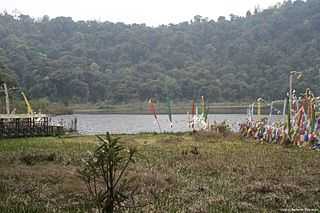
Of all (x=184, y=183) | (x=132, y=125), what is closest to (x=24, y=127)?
(x=132, y=125)

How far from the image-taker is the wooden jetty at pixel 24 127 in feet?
102

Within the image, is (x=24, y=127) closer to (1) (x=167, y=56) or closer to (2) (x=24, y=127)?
(2) (x=24, y=127)

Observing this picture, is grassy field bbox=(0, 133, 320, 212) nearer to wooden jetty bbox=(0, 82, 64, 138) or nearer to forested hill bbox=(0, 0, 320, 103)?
wooden jetty bbox=(0, 82, 64, 138)

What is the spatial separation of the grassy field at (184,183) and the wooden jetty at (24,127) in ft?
48.9

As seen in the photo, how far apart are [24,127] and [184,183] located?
23.0 meters

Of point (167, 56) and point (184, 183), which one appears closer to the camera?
point (184, 183)

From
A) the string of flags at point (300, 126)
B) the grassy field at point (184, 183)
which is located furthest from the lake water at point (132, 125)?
the grassy field at point (184, 183)

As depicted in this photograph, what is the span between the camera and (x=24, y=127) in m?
32.2

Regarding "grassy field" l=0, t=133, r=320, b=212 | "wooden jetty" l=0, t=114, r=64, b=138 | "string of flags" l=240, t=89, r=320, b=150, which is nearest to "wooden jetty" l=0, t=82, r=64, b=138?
"wooden jetty" l=0, t=114, r=64, b=138

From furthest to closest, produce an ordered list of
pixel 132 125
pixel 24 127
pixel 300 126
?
pixel 132 125
pixel 24 127
pixel 300 126

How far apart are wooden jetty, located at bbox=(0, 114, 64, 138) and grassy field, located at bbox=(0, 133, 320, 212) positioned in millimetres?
14915

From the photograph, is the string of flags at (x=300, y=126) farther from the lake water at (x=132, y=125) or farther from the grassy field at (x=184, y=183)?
the lake water at (x=132, y=125)

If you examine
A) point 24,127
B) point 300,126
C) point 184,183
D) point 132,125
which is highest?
point 300,126

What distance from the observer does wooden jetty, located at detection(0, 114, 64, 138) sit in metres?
31.0
